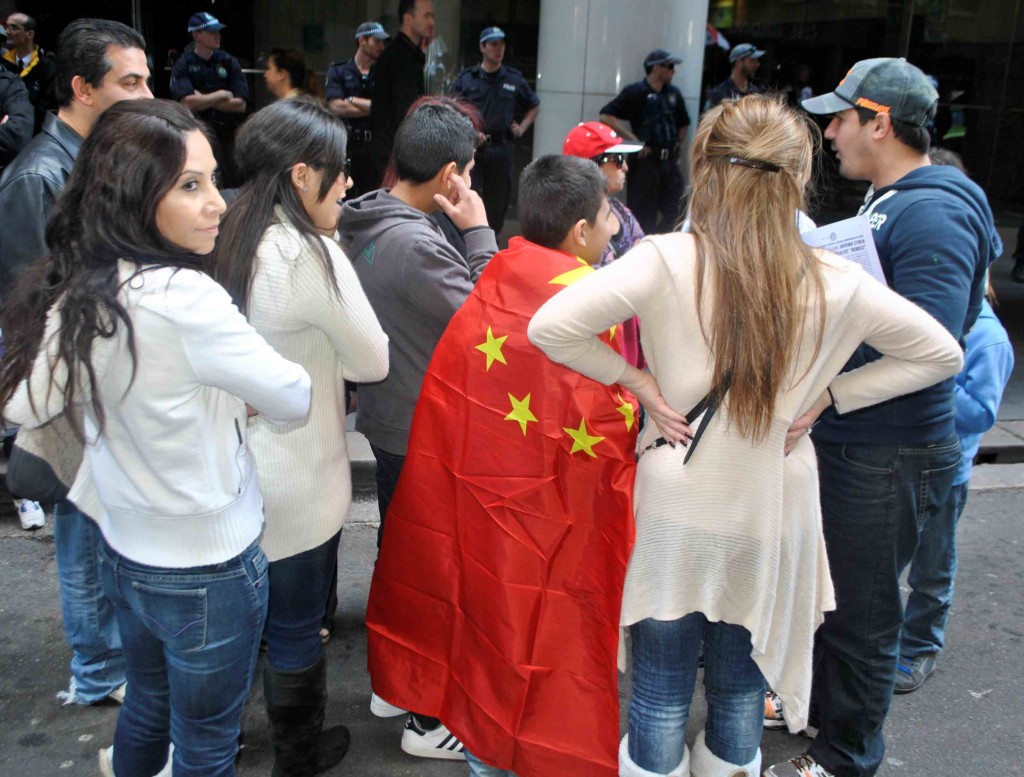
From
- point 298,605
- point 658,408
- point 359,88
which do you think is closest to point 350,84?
point 359,88

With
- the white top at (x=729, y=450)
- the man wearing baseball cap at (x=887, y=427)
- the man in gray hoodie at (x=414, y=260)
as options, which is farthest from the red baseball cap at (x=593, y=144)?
the white top at (x=729, y=450)

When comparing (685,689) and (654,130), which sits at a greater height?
(654,130)

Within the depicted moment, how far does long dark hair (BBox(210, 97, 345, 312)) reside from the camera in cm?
218

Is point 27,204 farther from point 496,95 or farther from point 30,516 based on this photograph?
point 496,95

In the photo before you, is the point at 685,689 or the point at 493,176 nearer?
the point at 685,689

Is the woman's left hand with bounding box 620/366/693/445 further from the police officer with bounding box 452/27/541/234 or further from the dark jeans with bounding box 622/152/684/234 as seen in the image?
the dark jeans with bounding box 622/152/684/234

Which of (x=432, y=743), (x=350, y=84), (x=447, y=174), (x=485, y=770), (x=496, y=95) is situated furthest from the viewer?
(x=496, y=95)

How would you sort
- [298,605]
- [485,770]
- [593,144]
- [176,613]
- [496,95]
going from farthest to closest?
[496,95], [593,144], [485,770], [298,605], [176,613]

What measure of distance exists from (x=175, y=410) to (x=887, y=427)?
1682mm

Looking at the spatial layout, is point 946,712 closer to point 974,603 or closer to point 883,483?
point 974,603

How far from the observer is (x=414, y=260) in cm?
259

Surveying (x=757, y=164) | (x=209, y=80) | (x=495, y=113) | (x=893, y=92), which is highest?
(x=893, y=92)

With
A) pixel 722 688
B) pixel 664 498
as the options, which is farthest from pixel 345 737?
pixel 664 498

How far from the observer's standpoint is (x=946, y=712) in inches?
127
